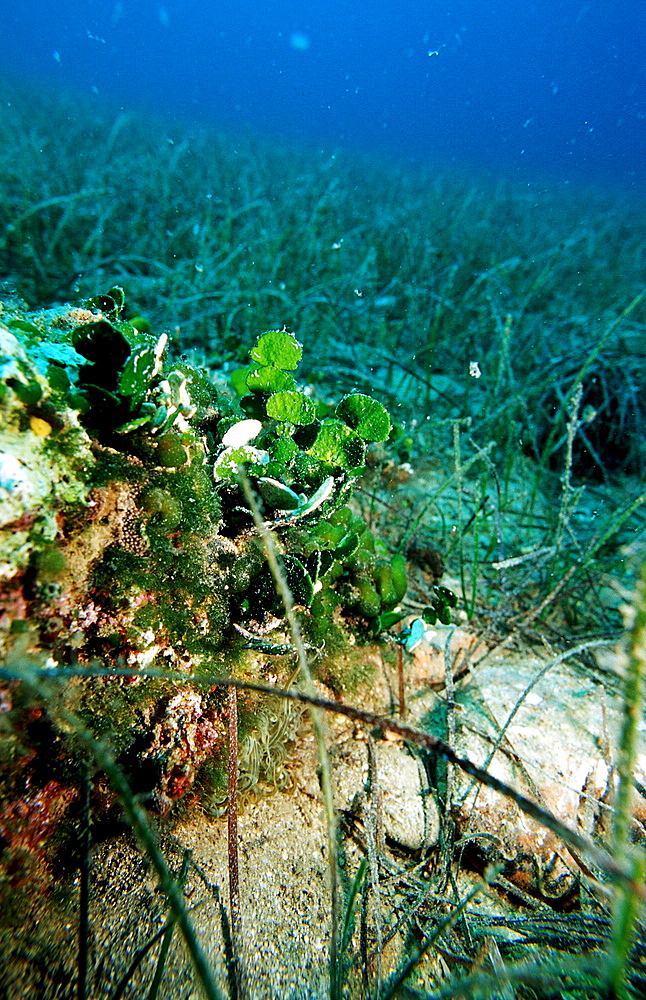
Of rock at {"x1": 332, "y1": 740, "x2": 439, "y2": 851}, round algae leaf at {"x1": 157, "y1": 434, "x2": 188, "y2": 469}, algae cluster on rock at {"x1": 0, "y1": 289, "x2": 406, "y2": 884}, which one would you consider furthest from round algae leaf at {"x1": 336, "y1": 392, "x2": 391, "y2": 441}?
rock at {"x1": 332, "y1": 740, "x2": 439, "y2": 851}

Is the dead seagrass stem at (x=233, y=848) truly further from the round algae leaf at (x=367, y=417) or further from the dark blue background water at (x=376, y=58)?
the dark blue background water at (x=376, y=58)

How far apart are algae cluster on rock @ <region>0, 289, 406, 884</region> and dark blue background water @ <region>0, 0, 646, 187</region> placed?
114ft

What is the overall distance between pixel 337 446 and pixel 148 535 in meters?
0.65

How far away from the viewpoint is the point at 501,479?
3.23 metres

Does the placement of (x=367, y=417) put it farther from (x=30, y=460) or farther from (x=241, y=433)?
(x=30, y=460)

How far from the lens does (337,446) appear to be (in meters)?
1.56

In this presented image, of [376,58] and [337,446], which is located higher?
[376,58]

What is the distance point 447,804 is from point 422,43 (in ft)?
385

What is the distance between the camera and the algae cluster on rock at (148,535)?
1.07 metres

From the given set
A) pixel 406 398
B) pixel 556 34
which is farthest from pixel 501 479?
pixel 556 34

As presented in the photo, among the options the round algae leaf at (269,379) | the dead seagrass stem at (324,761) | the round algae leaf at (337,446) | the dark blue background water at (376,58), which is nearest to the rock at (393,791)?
the dead seagrass stem at (324,761)

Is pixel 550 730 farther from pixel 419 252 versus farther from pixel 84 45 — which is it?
pixel 84 45

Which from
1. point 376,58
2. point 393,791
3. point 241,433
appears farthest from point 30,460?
point 376,58

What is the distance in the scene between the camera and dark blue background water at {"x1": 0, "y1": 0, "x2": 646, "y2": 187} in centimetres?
4109
